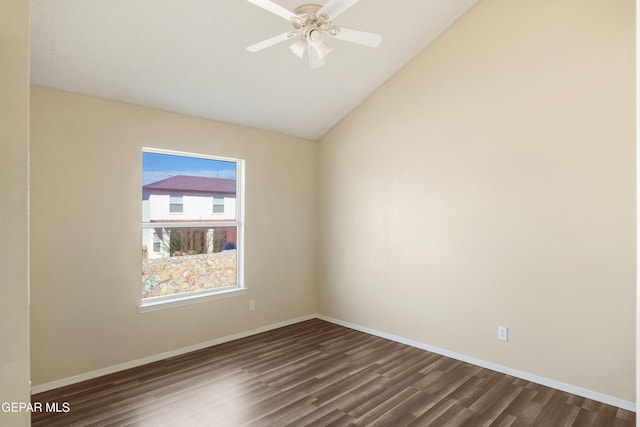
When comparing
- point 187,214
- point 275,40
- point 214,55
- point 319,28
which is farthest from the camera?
point 187,214

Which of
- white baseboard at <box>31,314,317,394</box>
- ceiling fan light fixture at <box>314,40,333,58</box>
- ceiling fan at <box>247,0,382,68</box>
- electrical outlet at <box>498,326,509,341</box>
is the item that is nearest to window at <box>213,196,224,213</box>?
white baseboard at <box>31,314,317,394</box>

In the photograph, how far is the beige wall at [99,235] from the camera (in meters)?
2.89

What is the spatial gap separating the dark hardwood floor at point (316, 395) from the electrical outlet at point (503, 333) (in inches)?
13.2

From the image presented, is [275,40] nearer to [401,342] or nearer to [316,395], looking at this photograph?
[316,395]

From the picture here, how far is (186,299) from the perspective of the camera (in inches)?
147

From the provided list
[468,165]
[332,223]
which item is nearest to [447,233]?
[468,165]

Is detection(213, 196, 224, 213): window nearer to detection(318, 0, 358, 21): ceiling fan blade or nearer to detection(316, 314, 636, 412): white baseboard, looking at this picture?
detection(316, 314, 636, 412): white baseboard

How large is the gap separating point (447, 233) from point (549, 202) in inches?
38.1

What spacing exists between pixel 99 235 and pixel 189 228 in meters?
0.88

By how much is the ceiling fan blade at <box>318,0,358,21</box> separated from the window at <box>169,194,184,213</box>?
8.25 ft

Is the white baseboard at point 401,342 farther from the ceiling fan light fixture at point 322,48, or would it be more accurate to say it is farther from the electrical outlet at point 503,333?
the ceiling fan light fixture at point 322,48

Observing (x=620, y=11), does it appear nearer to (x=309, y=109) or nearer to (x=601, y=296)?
(x=601, y=296)

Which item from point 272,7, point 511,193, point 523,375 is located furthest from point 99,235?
point 523,375

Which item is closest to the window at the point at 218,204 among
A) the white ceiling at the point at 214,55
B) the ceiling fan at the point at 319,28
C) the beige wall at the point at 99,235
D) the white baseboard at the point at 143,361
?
the beige wall at the point at 99,235
